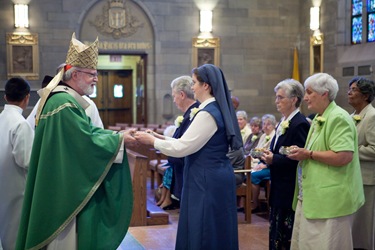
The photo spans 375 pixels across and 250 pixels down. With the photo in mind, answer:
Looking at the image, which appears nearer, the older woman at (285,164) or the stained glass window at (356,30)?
the older woman at (285,164)

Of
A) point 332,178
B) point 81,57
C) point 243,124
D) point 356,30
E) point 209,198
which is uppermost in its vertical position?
point 356,30

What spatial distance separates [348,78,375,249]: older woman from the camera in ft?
14.3

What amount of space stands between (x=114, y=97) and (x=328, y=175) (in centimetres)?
1192

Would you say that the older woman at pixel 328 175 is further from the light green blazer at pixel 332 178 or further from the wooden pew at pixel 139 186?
the wooden pew at pixel 139 186

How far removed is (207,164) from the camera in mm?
3504

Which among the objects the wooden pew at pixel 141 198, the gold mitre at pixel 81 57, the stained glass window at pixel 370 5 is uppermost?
the stained glass window at pixel 370 5

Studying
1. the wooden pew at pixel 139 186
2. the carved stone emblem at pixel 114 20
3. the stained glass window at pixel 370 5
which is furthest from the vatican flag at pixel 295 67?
the wooden pew at pixel 139 186

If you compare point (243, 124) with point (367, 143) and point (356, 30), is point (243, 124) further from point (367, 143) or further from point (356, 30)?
point (356, 30)

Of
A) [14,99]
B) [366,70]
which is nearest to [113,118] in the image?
[366,70]

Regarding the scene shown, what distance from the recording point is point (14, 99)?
3.94 meters

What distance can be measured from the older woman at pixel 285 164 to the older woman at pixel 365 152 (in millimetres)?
668

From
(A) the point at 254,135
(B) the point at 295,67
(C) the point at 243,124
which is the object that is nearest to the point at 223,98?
(A) the point at 254,135

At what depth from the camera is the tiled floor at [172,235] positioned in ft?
16.7

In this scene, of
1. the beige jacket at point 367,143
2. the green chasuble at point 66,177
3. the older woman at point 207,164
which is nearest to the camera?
the green chasuble at point 66,177
